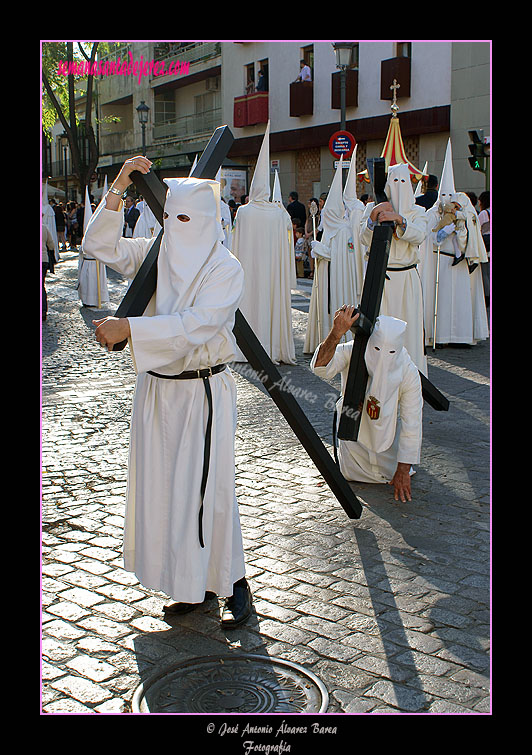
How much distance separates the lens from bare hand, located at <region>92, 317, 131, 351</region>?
134 inches

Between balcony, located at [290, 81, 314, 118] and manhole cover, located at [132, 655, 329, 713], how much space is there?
28.4m

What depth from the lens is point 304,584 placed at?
4.40 m

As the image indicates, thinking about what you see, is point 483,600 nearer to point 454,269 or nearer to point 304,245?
point 454,269

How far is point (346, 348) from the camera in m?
5.86

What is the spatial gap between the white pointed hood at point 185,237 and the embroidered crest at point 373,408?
2.28 m

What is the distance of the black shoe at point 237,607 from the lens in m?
3.92

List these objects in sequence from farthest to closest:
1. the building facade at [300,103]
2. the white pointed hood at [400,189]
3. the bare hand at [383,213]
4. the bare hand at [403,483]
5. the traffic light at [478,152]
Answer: the building facade at [300,103], the traffic light at [478,152], the white pointed hood at [400,189], the bare hand at [383,213], the bare hand at [403,483]

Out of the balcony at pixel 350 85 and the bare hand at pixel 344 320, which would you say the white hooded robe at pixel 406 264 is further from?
the balcony at pixel 350 85

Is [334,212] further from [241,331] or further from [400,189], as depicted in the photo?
[241,331]

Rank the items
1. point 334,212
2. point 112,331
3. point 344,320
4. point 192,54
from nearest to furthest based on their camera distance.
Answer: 1. point 112,331
2. point 344,320
3. point 334,212
4. point 192,54

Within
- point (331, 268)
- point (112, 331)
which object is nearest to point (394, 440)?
point (112, 331)

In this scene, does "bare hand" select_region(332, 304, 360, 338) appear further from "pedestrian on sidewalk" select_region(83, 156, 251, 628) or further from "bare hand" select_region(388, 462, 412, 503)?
"pedestrian on sidewalk" select_region(83, 156, 251, 628)

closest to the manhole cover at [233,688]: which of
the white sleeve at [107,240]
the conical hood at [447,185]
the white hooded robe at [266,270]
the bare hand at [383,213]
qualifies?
the white sleeve at [107,240]

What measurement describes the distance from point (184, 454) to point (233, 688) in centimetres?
100
